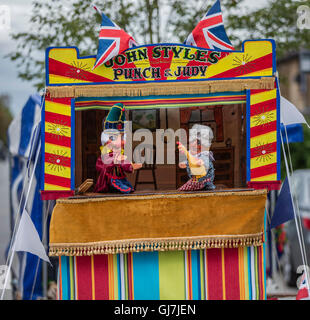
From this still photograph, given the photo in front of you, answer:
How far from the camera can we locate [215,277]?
4625 millimetres

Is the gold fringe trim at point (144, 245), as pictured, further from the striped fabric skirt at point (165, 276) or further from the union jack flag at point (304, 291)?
the union jack flag at point (304, 291)

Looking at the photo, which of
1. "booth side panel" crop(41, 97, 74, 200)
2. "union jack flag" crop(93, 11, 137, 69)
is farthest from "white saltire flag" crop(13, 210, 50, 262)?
"union jack flag" crop(93, 11, 137, 69)

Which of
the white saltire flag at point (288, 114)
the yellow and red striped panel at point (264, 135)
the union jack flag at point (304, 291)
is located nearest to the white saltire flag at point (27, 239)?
the yellow and red striped panel at point (264, 135)

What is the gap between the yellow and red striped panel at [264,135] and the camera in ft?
15.2

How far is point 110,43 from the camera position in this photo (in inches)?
183

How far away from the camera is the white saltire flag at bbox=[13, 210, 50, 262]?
457 centimetres

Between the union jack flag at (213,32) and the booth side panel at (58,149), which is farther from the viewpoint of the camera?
the union jack flag at (213,32)

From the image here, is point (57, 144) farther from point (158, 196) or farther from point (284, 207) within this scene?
point (284, 207)

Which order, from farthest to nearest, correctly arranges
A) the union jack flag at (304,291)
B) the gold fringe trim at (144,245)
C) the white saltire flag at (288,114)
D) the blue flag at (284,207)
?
the white saltire flag at (288,114) < the blue flag at (284,207) < the gold fringe trim at (144,245) < the union jack flag at (304,291)

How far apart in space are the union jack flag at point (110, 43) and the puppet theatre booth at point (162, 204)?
8cm

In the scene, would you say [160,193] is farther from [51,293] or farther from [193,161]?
[51,293]
